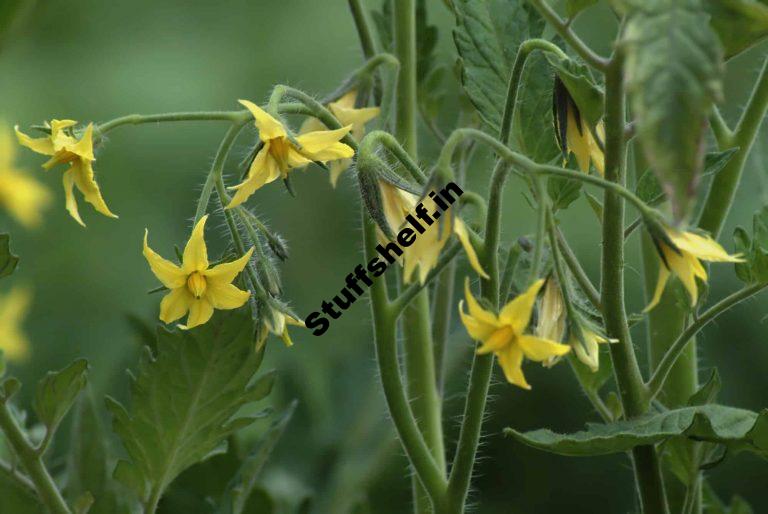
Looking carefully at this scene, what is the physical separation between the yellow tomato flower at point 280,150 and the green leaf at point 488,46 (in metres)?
0.08

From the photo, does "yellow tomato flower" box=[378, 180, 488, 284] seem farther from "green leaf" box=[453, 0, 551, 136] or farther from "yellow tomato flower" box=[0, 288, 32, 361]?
"yellow tomato flower" box=[0, 288, 32, 361]

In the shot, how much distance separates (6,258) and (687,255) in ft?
0.79

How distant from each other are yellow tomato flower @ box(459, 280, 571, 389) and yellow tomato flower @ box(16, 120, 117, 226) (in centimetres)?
14

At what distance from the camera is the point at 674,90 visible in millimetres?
222

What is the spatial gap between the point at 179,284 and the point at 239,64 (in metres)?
0.79

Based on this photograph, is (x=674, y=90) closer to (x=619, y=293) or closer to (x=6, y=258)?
(x=619, y=293)

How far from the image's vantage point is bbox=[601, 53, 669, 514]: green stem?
33 cm

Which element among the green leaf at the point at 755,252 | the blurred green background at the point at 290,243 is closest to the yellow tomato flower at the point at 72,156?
the blurred green background at the point at 290,243

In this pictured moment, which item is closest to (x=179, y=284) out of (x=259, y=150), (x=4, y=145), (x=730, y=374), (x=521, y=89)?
(x=259, y=150)

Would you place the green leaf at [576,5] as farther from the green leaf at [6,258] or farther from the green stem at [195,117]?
the green leaf at [6,258]

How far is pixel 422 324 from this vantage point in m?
0.47

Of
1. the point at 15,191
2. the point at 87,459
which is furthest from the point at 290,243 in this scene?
the point at 87,459

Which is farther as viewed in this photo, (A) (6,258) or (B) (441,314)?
(B) (441,314)

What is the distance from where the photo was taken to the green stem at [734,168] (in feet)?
1.42
